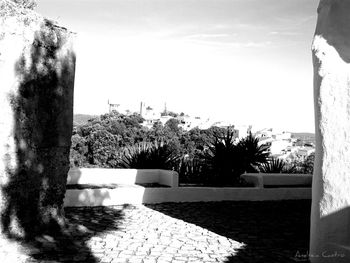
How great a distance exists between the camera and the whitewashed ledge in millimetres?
8163

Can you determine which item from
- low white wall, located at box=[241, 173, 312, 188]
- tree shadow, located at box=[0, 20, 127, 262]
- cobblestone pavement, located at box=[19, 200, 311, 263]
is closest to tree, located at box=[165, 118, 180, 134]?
low white wall, located at box=[241, 173, 312, 188]

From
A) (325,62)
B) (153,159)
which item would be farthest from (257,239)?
(153,159)

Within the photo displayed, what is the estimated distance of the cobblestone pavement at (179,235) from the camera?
499cm

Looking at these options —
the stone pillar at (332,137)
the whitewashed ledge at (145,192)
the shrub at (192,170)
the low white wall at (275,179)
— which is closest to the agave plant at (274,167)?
the low white wall at (275,179)

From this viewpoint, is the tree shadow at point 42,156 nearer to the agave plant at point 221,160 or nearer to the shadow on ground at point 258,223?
the shadow on ground at point 258,223

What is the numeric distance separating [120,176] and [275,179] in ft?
15.4

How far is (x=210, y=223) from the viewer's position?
280 inches

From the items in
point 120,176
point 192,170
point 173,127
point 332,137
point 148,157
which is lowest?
point 120,176

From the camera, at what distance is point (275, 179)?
37.0ft

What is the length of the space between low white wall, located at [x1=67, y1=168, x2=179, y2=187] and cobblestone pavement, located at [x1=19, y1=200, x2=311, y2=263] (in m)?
1.31

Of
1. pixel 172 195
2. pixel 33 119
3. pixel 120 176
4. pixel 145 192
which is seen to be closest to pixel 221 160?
pixel 172 195

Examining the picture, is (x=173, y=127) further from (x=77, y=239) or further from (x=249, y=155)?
(x=77, y=239)

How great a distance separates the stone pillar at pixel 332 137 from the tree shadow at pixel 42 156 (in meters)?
2.97

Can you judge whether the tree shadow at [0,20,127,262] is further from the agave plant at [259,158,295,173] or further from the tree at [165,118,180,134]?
the tree at [165,118,180,134]
